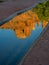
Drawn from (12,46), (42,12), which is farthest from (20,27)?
(42,12)

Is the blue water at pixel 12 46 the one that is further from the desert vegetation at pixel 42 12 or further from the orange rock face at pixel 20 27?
the desert vegetation at pixel 42 12

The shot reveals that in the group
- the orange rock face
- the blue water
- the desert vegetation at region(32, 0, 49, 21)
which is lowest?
the desert vegetation at region(32, 0, 49, 21)

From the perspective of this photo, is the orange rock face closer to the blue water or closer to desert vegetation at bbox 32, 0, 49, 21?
the blue water

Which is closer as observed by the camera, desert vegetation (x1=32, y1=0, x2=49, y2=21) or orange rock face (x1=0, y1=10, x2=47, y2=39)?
orange rock face (x1=0, y1=10, x2=47, y2=39)

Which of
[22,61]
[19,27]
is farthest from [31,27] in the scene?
[22,61]

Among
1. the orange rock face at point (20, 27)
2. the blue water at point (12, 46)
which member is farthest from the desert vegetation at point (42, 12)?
the blue water at point (12, 46)

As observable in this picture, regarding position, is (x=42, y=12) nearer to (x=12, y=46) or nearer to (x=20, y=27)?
(x=20, y=27)

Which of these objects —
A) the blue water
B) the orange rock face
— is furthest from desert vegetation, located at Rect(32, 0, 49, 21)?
the blue water

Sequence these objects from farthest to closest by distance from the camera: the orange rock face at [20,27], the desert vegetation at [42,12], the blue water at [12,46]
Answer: the desert vegetation at [42,12] < the orange rock face at [20,27] < the blue water at [12,46]
